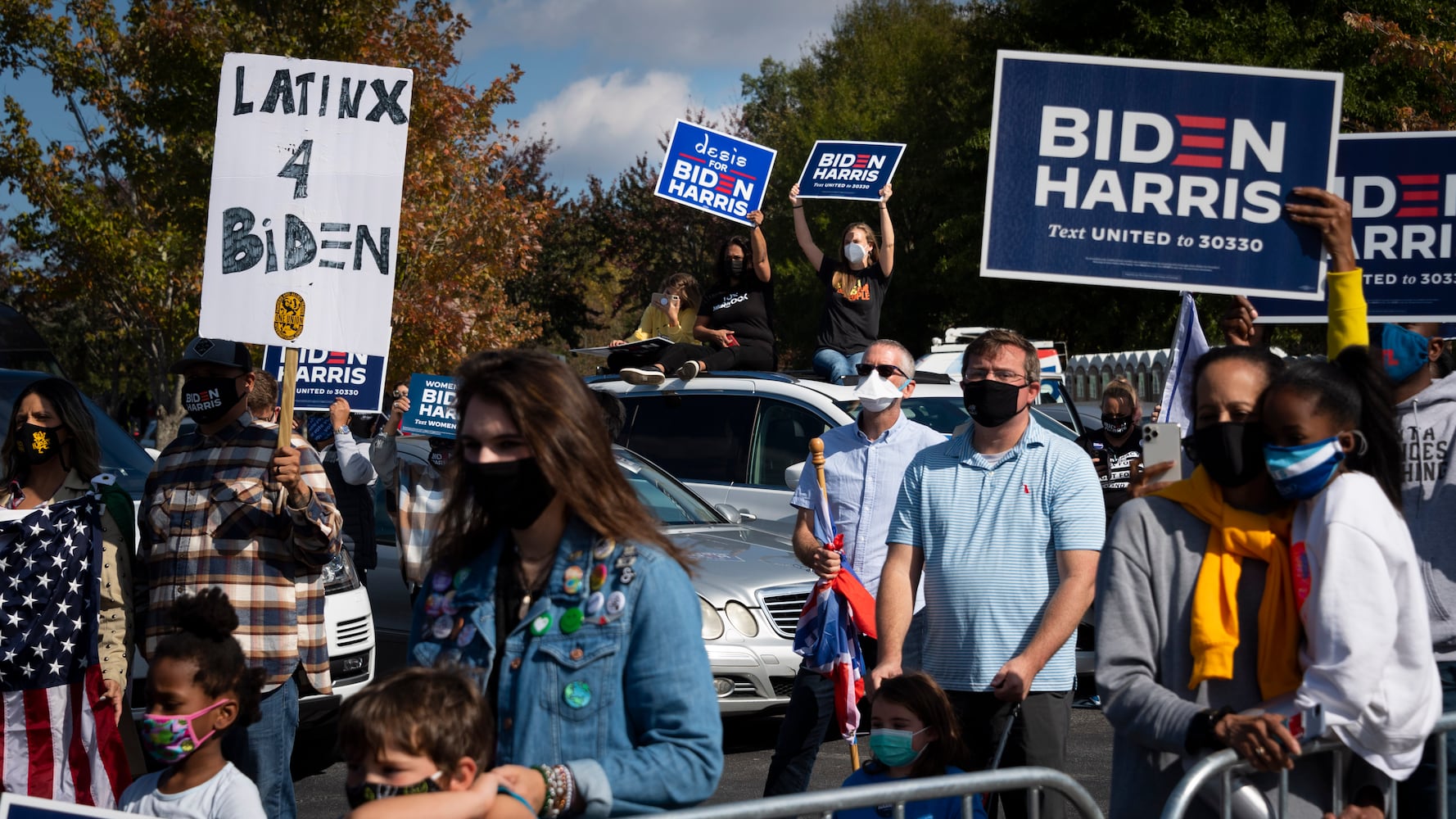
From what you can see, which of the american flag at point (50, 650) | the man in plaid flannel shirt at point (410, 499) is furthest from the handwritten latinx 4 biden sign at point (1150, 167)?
the man in plaid flannel shirt at point (410, 499)

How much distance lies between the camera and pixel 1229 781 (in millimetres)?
3334

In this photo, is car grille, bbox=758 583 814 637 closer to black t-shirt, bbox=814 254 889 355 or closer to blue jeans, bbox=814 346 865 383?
blue jeans, bbox=814 346 865 383

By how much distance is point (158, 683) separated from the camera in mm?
4301

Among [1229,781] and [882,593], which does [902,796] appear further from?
[882,593]

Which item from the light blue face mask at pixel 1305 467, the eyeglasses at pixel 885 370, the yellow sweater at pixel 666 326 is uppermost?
the yellow sweater at pixel 666 326

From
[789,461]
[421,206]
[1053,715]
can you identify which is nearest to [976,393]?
[1053,715]

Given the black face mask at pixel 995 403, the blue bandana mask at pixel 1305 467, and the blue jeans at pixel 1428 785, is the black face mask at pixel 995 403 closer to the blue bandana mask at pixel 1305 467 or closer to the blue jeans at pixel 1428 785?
the blue jeans at pixel 1428 785

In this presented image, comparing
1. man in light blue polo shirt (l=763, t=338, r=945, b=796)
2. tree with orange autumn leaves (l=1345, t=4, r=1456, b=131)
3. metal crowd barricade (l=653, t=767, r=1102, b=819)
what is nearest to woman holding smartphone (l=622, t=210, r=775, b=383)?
man in light blue polo shirt (l=763, t=338, r=945, b=796)

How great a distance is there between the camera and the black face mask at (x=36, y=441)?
210 inches

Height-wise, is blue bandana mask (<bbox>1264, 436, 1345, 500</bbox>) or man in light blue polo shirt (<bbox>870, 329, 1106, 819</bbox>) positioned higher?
blue bandana mask (<bbox>1264, 436, 1345, 500</bbox>)

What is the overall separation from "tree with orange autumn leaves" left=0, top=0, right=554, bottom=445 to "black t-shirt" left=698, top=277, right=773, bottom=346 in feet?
30.7

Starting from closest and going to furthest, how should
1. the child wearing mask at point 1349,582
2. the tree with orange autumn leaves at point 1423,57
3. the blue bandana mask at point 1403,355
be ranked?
the child wearing mask at point 1349,582
the blue bandana mask at point 1403,355
the tree with orange autumn leaves at point 1423,57

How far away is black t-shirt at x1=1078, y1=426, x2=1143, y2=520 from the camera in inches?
408

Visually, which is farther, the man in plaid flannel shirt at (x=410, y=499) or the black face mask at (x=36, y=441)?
the man in plaid flannel shirt at (x=410, y=499)
